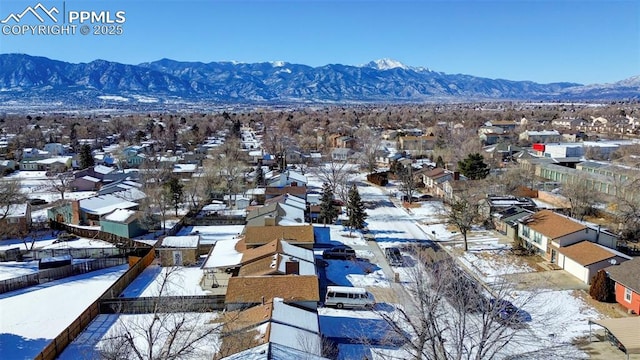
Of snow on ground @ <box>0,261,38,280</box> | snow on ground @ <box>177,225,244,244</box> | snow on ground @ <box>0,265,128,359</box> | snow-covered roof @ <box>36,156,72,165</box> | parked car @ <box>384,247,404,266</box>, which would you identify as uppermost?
snow-covered roof @ <box>36,156,72,165</box>

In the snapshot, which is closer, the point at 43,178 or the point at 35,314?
the point at 35,314

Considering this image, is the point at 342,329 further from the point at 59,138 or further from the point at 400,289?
the point at 59,138

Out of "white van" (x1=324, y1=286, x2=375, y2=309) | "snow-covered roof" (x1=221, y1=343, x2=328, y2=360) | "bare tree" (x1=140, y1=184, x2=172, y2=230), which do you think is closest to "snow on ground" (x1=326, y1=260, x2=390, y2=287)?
"white van" (x1=324, y1=286, x2=375, y2=309)

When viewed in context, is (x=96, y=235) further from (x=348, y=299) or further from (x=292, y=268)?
(x=348, y=299)

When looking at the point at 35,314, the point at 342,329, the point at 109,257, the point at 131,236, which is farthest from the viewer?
the point at 131,236

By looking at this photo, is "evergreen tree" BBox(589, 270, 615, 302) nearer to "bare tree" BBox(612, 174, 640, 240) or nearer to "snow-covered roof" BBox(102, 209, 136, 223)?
"bare tree" BBox(612, 174, 640, 240)

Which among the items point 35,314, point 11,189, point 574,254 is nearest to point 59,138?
point 11,189

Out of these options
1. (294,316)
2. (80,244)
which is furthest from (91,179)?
(294,316)
